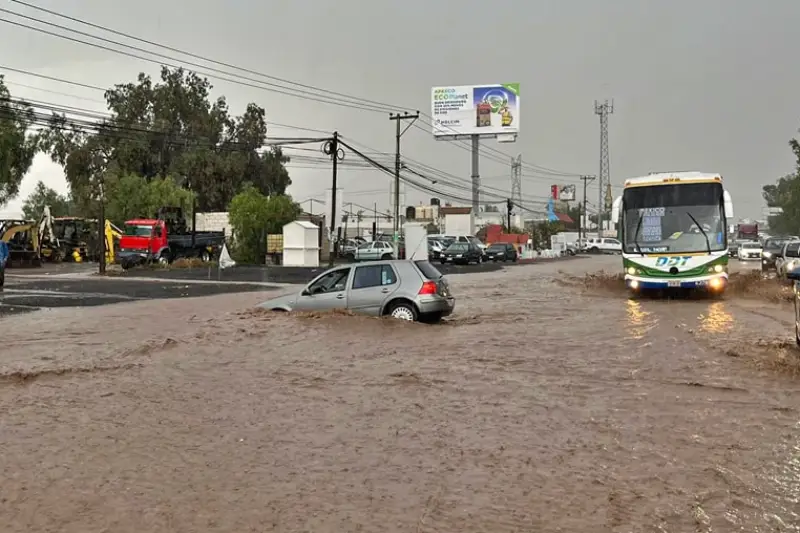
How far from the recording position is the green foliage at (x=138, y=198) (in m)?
59.0

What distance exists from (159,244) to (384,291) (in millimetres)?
30862

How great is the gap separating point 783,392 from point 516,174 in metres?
98.8

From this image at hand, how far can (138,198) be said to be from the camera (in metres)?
59.5

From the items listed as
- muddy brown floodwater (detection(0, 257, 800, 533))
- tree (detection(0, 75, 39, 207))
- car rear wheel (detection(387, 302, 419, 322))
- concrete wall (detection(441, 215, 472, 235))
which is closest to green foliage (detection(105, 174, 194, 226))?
tree (detection(0, 75, 39, 207))

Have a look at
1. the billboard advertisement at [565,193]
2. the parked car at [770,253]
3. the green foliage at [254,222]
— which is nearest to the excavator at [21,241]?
the green foliage at [254,222]

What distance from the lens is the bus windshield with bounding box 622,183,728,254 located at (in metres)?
20.3

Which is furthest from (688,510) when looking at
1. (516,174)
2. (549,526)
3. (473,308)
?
(516,174)

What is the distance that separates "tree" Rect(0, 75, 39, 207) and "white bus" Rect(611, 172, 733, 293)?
33.1 meters

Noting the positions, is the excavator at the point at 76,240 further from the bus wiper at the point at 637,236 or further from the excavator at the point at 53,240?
the bus wiper at the point at 637,236

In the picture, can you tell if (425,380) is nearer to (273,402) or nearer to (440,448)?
(273,402)

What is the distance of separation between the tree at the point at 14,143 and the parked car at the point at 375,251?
788 inches

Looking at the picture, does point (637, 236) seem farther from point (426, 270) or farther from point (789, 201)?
point (789, 201)

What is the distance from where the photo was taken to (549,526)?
4996 mm

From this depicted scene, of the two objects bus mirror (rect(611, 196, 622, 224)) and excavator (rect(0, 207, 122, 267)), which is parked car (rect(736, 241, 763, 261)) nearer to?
bus mirror (rect(611, 196, 622, 224))
